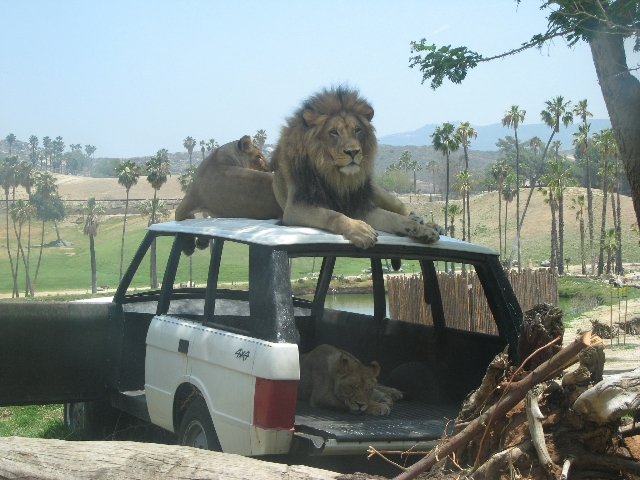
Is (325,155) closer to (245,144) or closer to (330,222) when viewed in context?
(330,222)

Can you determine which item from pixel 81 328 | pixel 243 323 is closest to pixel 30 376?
pixel 81 328

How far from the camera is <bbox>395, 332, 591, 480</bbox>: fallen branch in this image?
3.12 m

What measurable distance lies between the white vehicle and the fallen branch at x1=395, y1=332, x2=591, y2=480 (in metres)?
0.81

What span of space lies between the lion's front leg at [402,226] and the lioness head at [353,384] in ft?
3.04

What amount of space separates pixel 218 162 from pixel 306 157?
6.85ft

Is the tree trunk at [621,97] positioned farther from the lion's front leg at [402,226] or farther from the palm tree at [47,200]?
the palm tree at [47,200]

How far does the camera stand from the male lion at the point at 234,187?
7.35 m

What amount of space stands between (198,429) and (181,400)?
31 cm

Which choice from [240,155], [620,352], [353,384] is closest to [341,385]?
[353,384]

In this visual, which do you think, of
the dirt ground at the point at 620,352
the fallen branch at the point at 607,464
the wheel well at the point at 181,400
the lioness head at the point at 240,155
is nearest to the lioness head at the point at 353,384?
the wheel well at the point at 181,400

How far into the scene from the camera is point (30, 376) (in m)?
5.81

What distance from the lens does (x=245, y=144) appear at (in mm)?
8094

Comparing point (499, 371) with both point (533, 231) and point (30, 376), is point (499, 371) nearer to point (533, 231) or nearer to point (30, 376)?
point (30, 376)

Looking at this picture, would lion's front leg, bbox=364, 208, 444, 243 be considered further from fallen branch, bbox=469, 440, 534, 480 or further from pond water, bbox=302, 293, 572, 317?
fallen branch, bbox=469, 440, 534, 480
